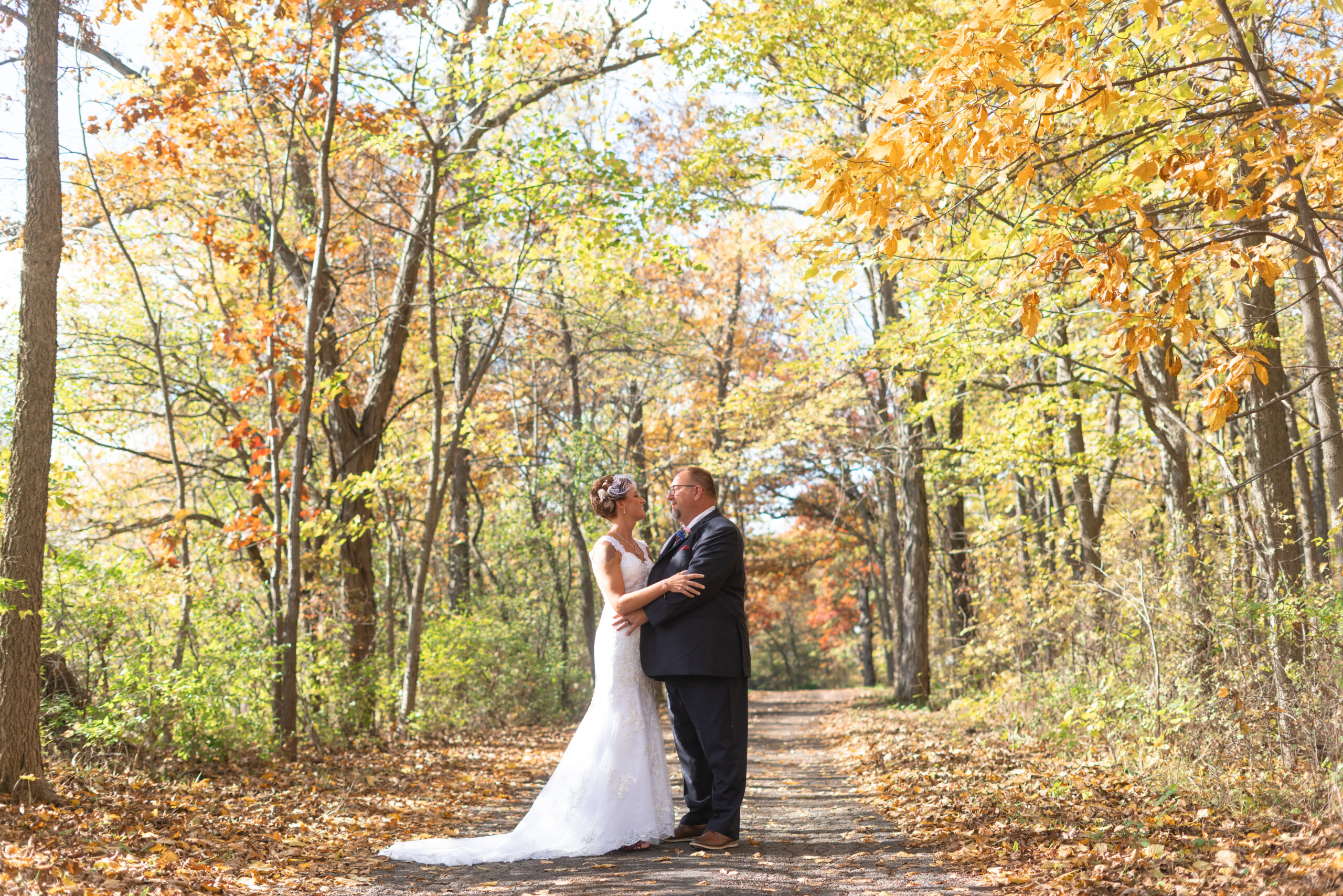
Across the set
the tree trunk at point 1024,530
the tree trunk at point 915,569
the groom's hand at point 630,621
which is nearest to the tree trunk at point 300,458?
the groom's hand at point 630,621

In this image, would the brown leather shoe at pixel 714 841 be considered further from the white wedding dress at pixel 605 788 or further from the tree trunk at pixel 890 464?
the tree trunk at pixel 890 464

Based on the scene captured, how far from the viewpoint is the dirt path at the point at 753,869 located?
431 cm

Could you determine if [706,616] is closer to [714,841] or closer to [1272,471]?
[714,841]

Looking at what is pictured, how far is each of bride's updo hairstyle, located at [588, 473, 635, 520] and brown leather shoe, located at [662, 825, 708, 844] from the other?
186 centimetres

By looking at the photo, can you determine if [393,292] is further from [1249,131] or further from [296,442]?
[1249,131]

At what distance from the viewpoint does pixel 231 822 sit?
586cm

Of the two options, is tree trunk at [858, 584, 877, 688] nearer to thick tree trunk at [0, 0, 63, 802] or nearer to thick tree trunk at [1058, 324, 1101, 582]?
thick tree trunk at [1058, 324, 1101, 582]

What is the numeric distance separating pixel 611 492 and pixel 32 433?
3.63 metres

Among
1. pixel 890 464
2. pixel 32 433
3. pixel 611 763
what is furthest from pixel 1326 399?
A: pixel 890 464

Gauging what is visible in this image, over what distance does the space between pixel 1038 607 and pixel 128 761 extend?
9.20 m

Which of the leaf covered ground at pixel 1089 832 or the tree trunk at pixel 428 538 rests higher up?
the tree trunk at pixel 428 538

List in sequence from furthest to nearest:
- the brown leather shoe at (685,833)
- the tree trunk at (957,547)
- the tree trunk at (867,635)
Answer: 1. the tree trunk at (867,635)
2. the tree trunk at (957,547)
3. the brown leather shoe at (685,833)

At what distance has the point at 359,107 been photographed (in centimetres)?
1020

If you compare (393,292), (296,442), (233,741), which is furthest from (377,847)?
(393,292)
